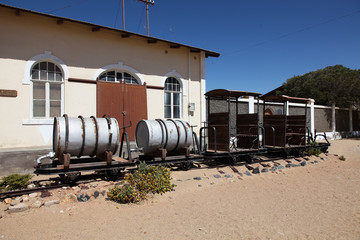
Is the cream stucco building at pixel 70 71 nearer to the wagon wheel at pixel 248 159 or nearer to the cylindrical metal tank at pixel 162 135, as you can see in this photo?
the cylindrical metal tank at pixel 162 135

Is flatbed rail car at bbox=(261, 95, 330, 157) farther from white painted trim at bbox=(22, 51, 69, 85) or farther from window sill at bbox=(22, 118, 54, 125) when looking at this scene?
window sill at bbox=(22, 118, 54, 125)

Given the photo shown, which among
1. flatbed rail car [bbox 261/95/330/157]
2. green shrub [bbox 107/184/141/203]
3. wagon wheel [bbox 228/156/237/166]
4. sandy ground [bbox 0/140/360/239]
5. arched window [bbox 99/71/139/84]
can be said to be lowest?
sandy ground [bbox 0/140/360/239]

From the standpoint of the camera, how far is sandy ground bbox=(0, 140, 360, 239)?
A: 4.02 meters

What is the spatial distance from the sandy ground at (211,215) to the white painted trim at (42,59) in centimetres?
559

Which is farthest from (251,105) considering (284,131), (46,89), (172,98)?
(46,89)

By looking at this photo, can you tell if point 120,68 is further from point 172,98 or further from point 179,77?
point 179,77

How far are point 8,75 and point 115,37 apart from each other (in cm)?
417

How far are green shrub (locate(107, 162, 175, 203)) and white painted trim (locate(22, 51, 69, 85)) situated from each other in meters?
5.44

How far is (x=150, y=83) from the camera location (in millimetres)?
11438

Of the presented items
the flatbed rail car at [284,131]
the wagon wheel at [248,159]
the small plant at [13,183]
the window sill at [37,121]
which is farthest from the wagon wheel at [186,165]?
the window sill at [37,121]

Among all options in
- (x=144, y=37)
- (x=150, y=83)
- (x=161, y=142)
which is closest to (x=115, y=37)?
(x=144, y=37)

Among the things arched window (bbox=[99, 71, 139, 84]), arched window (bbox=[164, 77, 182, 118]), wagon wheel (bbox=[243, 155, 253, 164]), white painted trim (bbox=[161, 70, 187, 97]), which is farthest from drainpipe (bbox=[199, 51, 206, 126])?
wagon wheel (bbox=[243, 155, 253, 164])

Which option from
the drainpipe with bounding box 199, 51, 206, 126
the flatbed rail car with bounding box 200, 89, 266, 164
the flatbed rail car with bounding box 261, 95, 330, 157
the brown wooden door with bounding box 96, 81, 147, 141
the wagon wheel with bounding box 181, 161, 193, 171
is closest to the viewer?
the wagon wheel with bounding box 181, 161, 193, 171

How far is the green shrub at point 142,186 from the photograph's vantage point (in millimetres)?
5305
